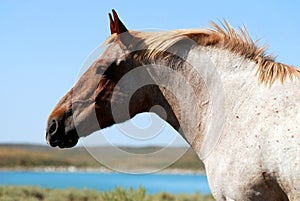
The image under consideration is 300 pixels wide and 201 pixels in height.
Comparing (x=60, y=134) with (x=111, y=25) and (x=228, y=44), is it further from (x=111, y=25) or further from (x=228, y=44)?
(x=228, y=44)

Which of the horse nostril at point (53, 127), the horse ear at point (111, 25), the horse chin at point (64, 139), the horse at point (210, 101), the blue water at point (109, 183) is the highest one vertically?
the horse ear at point (111, 25)

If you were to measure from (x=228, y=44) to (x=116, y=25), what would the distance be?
3.47 ft

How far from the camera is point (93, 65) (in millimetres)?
4781

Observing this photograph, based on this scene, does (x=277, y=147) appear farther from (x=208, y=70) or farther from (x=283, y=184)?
(x=208, y=70)

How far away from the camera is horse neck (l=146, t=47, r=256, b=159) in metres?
4.19

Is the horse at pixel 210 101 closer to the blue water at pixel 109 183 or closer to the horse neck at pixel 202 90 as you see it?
the horse neck at pixel 202 90

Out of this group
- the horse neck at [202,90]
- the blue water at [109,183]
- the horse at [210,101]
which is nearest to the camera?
the horse at [210,101]

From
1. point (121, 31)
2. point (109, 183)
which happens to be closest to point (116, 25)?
point (121, 31)

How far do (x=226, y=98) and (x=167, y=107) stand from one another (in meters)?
0.70

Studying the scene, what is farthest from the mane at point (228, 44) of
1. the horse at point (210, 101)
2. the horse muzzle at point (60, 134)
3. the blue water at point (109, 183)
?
the blue water at point (109, 183)

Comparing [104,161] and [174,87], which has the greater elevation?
[174,87]

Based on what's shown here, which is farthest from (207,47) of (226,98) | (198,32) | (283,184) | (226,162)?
(283,184)

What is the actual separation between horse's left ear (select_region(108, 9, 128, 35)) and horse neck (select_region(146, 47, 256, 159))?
1.65 ft

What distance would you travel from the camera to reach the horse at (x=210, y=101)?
12.2ft
